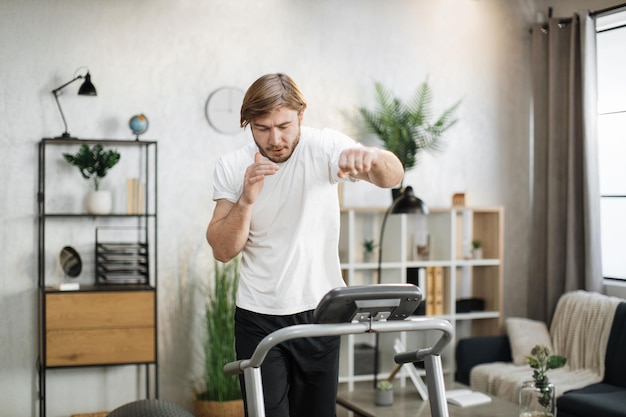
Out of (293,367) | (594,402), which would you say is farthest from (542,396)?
(293,367)

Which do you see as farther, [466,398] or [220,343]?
[220,343]

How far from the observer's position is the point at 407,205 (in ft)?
14.8

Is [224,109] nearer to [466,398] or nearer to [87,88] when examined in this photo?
[87,88]

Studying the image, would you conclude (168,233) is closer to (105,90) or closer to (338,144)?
(105,90)

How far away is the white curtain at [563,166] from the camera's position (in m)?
5.10

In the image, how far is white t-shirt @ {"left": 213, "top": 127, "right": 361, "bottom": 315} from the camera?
8.23 ft

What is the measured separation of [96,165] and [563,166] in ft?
10.3

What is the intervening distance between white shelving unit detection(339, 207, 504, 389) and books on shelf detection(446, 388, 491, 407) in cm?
88

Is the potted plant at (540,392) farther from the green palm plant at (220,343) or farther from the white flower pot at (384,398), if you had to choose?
the green palm plant at (220,343)

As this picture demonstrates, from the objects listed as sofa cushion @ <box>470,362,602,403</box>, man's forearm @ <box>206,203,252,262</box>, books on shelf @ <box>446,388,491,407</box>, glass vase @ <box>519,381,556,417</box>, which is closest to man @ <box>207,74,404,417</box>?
man's forearm @ <box>206,203,252,262</box>

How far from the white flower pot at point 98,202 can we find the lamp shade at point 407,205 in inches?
65.9

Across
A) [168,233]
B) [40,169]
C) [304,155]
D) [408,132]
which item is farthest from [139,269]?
[304,155]

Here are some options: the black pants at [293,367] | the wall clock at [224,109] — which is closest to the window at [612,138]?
the wall clock at [224,109]

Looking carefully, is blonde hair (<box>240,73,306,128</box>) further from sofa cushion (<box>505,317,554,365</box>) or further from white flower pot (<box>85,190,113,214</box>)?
sofa cushion (<box>505,317,554,365</box>)
